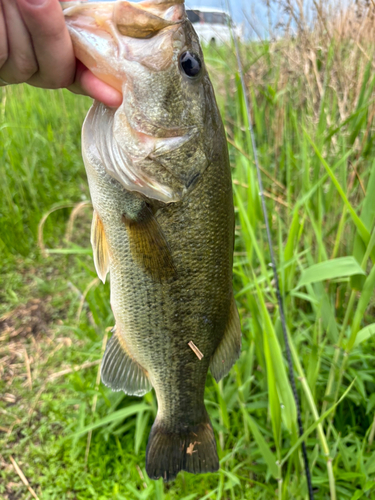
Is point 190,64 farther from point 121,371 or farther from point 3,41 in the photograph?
point 121,371

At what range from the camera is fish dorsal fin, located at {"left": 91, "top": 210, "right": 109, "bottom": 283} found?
114 centimetres

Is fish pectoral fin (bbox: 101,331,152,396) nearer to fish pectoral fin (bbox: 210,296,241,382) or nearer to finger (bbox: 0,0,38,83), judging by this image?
fish pectoral fin (bbox: 210,296,241,382)

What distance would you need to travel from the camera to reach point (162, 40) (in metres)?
0.95

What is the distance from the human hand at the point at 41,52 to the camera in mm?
793

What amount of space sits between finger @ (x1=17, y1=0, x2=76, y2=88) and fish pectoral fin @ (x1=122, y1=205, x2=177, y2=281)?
403 mm

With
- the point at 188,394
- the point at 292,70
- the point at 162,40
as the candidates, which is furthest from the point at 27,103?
the point at 188,394

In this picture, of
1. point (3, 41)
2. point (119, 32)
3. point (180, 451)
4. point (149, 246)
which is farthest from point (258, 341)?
point (3, 41)

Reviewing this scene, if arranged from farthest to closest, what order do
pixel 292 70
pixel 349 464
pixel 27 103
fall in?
pixel 27 103
pixel 292 70
pixel 349 464

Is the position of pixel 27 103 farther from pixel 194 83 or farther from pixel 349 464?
pixel 349 464

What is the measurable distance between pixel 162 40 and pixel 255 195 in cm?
106

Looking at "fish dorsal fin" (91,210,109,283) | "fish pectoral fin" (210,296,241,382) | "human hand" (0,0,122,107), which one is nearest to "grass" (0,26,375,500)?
"fish pectoral fin" (210,296,241,382)

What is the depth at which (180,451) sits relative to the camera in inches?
51.7

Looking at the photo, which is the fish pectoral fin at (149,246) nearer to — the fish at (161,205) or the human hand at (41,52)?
the fish at (161,205)

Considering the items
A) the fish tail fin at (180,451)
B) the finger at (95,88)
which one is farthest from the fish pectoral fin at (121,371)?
the finger at (95,88)
